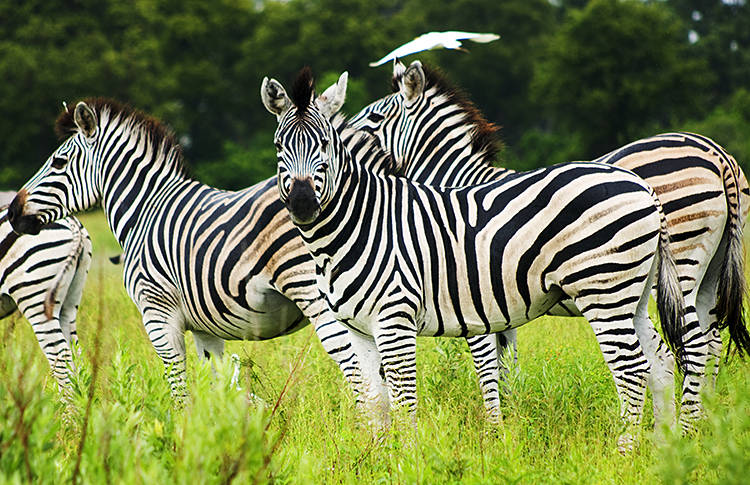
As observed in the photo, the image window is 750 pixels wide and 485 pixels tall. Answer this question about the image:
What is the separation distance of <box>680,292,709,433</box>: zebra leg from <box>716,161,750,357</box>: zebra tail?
0.61 ft

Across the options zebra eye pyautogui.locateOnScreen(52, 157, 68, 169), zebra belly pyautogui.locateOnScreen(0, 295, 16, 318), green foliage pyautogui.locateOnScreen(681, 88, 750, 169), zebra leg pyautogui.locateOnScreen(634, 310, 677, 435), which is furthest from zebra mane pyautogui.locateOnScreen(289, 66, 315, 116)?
green foliage pyautogui.locateOnScreen(681, 88, 750, 169)

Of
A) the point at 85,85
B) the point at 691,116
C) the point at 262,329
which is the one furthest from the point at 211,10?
the point at 262,329

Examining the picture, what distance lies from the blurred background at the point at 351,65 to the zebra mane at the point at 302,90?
20936 mm

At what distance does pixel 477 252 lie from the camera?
15.7 ft

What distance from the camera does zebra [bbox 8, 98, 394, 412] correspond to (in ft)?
18.5

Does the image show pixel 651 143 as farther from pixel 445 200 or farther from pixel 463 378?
pixel 463 378

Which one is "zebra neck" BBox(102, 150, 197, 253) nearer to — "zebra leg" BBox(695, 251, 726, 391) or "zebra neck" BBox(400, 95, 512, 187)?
"zebra neck" BBox(400, 95, 512, 187)

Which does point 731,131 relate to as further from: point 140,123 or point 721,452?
point 721,452

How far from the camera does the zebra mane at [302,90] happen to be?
188 inches

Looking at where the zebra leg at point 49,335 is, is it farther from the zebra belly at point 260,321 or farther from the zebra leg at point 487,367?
the zebra leg at point 487,367

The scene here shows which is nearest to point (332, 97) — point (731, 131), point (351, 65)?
point (731, 131)

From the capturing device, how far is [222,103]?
3959 cm

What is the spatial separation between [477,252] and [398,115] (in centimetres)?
236

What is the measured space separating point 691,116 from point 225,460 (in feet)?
120
